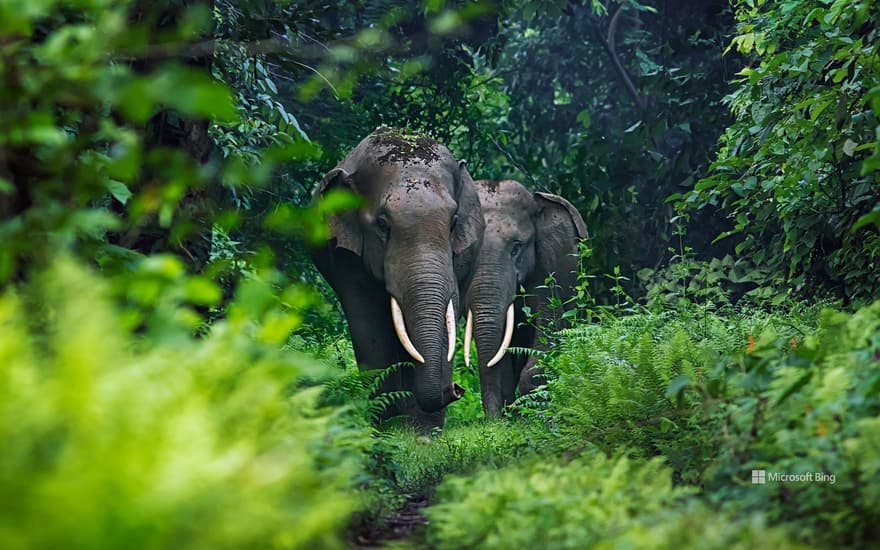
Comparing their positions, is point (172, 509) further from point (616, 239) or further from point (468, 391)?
point (468, 391)

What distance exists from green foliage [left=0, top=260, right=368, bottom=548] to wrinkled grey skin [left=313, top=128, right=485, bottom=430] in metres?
7.18

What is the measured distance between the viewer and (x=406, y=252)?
1081 centimetres

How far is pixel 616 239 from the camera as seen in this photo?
15938 mm

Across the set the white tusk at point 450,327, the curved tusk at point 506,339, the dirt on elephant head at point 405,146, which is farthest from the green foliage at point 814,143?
the curved tusk at point 506,339

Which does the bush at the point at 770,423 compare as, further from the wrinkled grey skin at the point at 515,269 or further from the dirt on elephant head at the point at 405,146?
the wrinkled grey skin at the point at 515,269

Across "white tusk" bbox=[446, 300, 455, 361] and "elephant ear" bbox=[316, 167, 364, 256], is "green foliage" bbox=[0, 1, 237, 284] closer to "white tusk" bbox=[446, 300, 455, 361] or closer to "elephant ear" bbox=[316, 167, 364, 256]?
"white tusk" bbox=[446, 300, 455, 361]

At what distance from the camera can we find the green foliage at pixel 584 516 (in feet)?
11.0

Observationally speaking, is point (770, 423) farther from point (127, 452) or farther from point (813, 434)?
point (127, 452)

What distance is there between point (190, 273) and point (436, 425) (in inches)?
227

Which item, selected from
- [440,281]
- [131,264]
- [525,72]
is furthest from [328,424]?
[525,72]

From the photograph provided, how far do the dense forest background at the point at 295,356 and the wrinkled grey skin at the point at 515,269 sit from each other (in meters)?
2.48

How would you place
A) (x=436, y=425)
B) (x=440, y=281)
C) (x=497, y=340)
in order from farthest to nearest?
(x=497, y=340), (x=436, y=425), (x=440, y=281)

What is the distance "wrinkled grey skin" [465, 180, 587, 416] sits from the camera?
541 inches

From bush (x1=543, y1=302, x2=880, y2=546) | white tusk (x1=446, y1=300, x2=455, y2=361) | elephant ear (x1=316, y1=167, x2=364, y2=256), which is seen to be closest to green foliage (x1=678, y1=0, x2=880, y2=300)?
bush (x1=543, y1=302, x2=880, y2=546)
